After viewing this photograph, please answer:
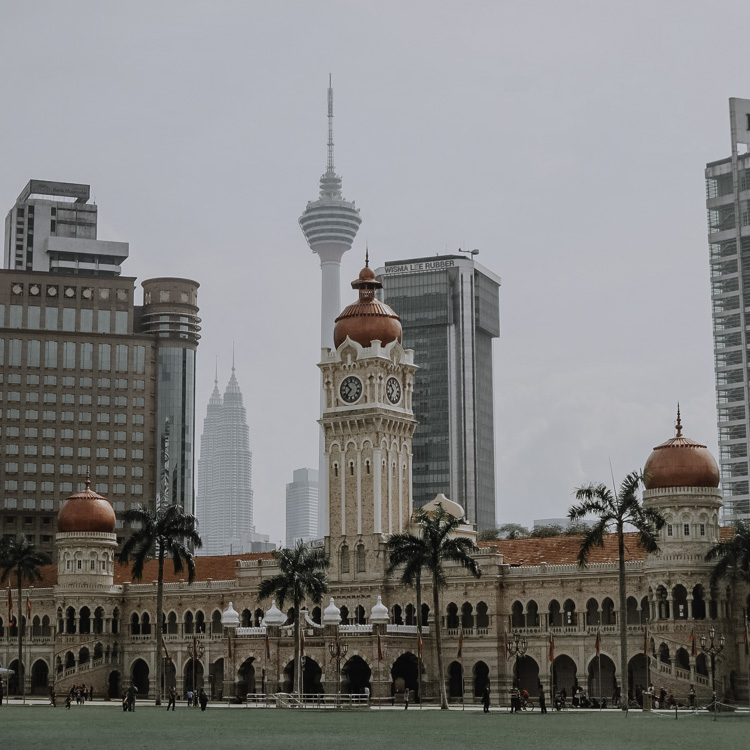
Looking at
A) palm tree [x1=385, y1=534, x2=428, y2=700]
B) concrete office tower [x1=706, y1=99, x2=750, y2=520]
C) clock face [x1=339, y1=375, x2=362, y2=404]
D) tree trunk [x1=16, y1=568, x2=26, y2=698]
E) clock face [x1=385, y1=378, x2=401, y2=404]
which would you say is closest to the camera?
palm tree [x1=385, y1=534, x2=428, y2=700]

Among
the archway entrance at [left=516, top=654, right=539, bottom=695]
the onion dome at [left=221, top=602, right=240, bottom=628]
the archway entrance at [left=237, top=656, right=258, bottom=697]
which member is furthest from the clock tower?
the archway entrance at [left=516, top=654, right=539, bottom=695]

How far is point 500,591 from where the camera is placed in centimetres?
10344

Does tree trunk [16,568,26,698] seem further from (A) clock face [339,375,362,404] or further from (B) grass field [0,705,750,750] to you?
(B) grass field [0,705,750,750]

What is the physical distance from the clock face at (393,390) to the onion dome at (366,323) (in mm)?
2906

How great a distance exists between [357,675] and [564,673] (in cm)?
1424

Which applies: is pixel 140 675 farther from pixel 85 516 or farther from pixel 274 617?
pixel 274 617

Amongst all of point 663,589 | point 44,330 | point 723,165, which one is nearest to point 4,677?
Result: point 663,589

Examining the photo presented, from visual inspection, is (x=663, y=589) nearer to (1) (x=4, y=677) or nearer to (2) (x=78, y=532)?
(2) (x=78, y=532)

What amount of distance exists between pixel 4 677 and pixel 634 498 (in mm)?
61926

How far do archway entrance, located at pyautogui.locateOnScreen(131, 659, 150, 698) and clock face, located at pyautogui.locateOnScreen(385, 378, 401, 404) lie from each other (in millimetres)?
29956

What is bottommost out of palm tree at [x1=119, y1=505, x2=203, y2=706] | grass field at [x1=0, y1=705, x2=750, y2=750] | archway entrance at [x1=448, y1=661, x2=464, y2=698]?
grass field at [x1=0, y1=705, x2=750, y2=750]

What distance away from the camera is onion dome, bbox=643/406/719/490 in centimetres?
9538

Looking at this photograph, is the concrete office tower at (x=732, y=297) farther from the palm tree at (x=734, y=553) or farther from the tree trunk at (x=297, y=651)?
the tree trunk at (x=297, y=651)

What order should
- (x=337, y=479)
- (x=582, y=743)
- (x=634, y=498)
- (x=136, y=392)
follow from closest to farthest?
1. (x=582, y=743)
2. (x=634, y=498)
3. (x=337, y=479)
4. (x=136, y=392)
